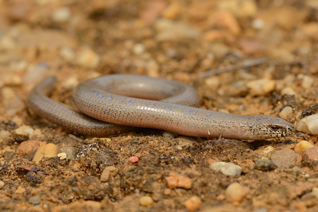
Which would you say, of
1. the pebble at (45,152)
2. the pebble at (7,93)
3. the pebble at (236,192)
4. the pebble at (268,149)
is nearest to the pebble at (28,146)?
the pebble at (45,152)

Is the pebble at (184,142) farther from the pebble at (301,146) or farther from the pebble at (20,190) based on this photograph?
the pebble at (20,190)

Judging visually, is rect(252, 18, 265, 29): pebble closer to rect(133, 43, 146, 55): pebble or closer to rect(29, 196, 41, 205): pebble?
rect(133, 43, 146, 55): pebble

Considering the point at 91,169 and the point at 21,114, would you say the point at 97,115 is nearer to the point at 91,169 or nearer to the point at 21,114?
the point at 91,169

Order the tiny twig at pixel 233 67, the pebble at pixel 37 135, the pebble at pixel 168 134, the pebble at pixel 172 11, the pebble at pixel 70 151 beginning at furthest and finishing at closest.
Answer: the pebble at pixel 172 11
the tiny twig at pixel 233 67
the pebble at pixel 37 135
the pebble at pixel 168 134
the pebble at pixel 70 151

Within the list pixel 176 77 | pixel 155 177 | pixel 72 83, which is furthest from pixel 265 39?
pixel 155 177

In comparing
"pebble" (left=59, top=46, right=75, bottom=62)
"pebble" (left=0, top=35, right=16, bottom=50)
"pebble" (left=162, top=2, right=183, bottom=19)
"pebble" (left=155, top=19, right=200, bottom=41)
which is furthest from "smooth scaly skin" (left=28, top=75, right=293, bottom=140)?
"pebble" (left=162, top=2, right=183, bottom=19)

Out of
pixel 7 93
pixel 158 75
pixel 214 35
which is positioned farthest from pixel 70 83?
pixel 214 35

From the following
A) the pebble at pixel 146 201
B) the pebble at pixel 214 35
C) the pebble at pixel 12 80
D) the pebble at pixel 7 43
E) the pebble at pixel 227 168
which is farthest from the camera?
the pebble at pixel 7 43
